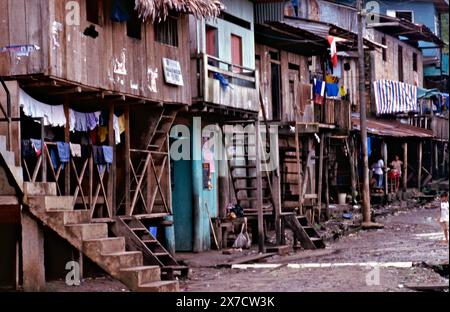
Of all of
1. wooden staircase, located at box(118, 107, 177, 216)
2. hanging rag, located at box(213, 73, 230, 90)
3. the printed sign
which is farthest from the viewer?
hanging rag, located at box(213, 73, 230, 90)

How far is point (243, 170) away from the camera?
26172 mm

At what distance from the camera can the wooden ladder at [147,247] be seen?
16.7m

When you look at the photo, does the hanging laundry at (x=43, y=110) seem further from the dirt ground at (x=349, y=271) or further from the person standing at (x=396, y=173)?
the person standing at (x=396, y=173)

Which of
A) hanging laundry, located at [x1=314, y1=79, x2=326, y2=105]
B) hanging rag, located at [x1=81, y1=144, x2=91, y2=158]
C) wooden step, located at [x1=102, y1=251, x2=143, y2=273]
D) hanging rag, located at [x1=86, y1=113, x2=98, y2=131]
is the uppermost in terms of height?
hanging laundry, located at [x1=314, y1=79, x2=326, y2=105]

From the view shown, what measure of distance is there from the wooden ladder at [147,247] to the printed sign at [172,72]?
3516mm

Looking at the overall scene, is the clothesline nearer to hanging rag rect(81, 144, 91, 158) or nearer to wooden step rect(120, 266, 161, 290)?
hanging rag rect(81, 144, 91, 158)

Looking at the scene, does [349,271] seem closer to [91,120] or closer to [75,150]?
[75,150]

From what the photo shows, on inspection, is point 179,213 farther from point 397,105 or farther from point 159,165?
point 397,105

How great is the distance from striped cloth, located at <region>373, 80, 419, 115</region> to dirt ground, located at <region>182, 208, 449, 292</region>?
53.5ft

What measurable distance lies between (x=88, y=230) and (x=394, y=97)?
29.4m

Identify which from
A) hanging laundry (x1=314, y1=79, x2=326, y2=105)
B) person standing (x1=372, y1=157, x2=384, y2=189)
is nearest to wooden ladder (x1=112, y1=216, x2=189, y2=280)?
hanging laundry (x1=314, y1=79, x2=326, y2=105)

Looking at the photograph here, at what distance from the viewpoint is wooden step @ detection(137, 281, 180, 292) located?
14.1 meters

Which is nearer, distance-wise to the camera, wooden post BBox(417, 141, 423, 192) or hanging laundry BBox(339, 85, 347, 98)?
hanging laundry BBox(339, 85, 347, 98)
